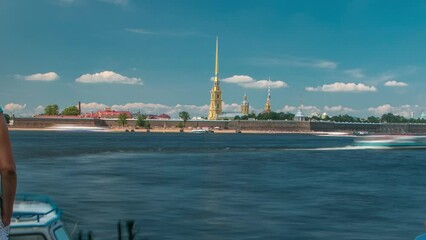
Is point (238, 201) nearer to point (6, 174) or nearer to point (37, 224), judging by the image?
point (37, 224)

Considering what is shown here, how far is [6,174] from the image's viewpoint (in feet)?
9.16

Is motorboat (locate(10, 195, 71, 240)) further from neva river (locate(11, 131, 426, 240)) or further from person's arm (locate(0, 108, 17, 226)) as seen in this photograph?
neva river (locate(11, 131, 426, 240))

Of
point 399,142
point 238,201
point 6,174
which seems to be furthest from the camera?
point 399,142

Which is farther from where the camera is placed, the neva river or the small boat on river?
the small boat on river

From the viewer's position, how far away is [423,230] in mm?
16625

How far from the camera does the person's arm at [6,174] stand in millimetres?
2746

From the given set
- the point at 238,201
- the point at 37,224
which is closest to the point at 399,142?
the point at 238,201

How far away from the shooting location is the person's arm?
275 centimetres

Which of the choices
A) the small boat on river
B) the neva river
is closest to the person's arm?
the neva river

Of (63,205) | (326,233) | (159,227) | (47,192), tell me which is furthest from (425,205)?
(47,192)

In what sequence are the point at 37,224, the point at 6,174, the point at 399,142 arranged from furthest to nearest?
the point at 399,142
the point at 37,224
the point at 6,174

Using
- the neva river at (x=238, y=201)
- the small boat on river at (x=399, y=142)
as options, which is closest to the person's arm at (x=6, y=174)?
the neva river at (x=238, y=201)

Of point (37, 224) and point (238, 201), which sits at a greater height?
point (37, 224)

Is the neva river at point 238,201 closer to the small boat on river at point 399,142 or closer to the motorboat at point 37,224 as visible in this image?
the motorboat at point 37,224
